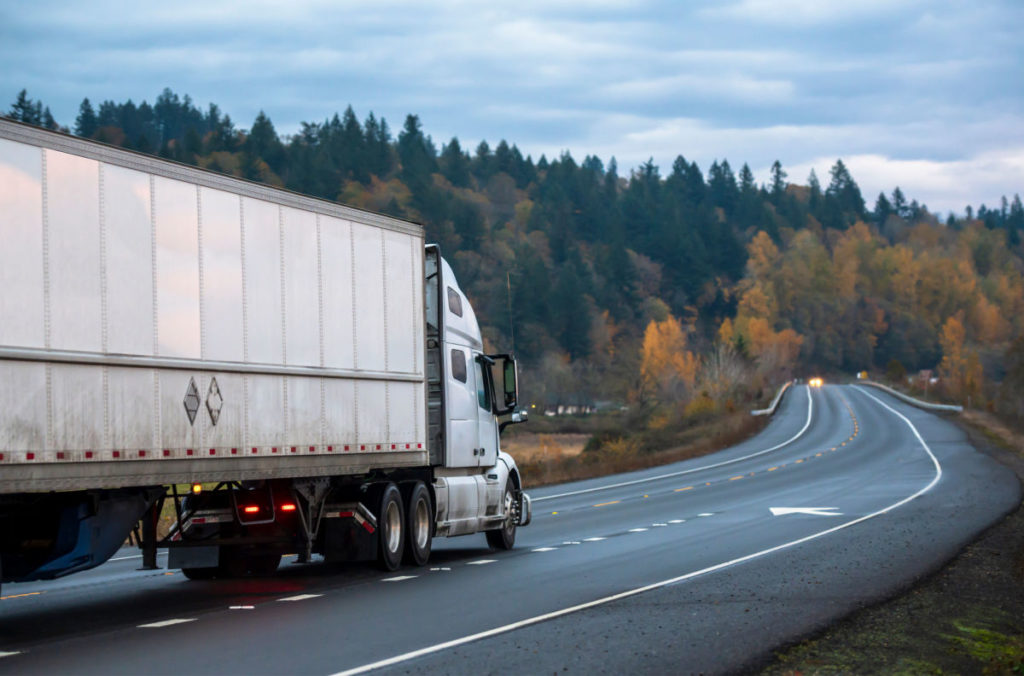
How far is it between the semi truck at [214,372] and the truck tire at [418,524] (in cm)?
4

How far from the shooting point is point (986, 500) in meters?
27.4

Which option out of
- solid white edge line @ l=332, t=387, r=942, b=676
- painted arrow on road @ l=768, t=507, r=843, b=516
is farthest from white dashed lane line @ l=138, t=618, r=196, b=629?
painted arrow on road @ l=768, t=507, r=843, b=516

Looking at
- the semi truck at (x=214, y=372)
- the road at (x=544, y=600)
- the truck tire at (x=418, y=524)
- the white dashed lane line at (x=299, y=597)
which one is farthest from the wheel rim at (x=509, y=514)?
the white dashed lane line at (x=299, y=597)

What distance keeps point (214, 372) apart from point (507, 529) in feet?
26.4

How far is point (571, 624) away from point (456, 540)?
11.5m

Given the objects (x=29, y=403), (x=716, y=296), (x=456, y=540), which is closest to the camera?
(x=29, y=403)

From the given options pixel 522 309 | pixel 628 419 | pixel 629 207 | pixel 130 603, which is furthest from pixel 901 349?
pixel 130 603

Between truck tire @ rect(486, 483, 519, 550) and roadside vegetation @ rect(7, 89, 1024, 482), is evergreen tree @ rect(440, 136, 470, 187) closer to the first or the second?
roadside vegetation @ rect(7, 89, 1024, 482)

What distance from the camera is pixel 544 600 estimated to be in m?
12.5

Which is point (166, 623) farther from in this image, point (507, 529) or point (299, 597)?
point (507, 529)

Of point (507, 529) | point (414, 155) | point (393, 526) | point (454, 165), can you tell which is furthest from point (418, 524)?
point (454, 165)

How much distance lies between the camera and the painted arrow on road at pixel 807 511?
2473cm

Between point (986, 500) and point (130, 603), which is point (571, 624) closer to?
point (130, 603)

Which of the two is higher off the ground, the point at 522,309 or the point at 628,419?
the point at 522,309
